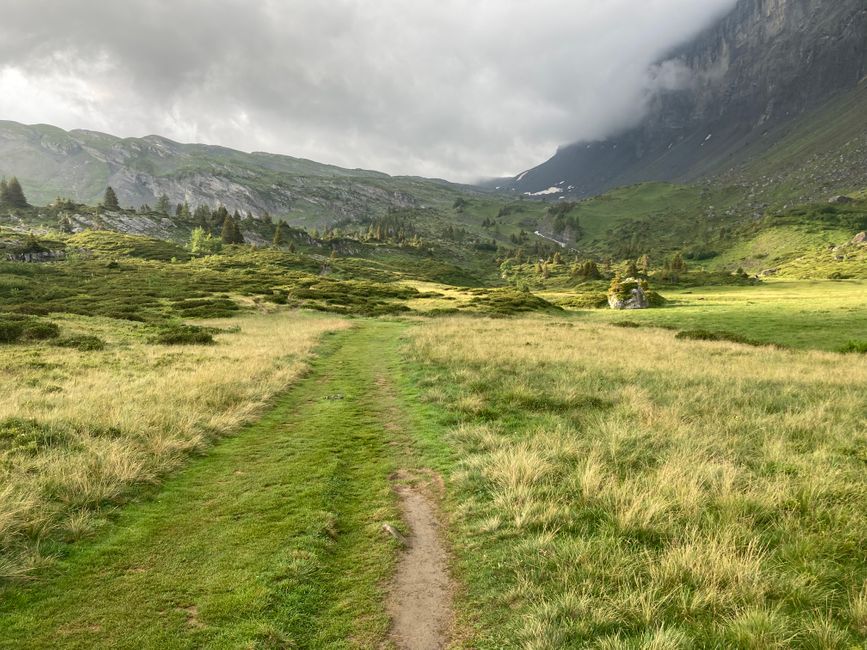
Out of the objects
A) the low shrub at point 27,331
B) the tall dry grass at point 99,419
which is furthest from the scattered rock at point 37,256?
the tall dry grass at point 99,419

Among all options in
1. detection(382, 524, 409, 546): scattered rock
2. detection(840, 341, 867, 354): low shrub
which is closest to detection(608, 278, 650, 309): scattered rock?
detection(840, 341, 867, 354): low shrub

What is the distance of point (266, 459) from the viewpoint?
1138cm

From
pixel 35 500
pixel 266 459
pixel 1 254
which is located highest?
pixel 1 254

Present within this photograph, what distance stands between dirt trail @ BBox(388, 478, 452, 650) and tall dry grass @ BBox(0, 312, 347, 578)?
529 centimetres

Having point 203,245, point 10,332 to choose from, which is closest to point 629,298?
point 10,332

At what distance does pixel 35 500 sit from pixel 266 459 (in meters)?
4.53

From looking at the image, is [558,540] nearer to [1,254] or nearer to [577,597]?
[577,597]

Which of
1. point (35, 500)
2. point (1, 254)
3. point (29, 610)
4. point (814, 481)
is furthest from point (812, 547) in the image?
point (1, 254)

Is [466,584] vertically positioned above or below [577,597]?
below

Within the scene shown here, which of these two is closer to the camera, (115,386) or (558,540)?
(558,540)

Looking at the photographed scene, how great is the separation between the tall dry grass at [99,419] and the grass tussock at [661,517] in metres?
6.78

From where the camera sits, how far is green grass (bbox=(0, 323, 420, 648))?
5.45 m

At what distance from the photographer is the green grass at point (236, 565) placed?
545 cm

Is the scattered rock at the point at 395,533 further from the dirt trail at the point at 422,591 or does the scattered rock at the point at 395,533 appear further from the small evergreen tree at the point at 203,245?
the small evergreen tree at the point at 203,245
